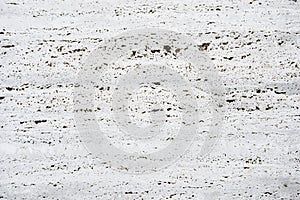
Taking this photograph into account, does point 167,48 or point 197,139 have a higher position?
point 167,48

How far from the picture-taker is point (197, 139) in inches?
22.3

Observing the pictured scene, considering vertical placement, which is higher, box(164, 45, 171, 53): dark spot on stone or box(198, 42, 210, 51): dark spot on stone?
box(198, 42, 210, 51): dark spot on stone

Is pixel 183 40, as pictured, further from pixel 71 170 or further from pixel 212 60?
pixel 71 170

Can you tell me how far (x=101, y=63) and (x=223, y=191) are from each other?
0.29 metres

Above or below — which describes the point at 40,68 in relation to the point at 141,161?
above

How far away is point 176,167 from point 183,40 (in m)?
0.20

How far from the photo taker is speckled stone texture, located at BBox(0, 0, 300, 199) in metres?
0.56

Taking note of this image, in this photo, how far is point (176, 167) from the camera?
0.57m

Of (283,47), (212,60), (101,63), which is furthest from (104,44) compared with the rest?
(283,47)

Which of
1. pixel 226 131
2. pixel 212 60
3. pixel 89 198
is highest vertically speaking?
pixel 212 60

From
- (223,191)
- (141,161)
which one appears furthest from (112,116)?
(223,191)

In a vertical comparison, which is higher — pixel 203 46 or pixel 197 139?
pixel 203 46

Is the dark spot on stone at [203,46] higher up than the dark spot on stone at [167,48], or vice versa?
the dark spot on stone at [203,46]

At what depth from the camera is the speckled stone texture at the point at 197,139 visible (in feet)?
1.83
